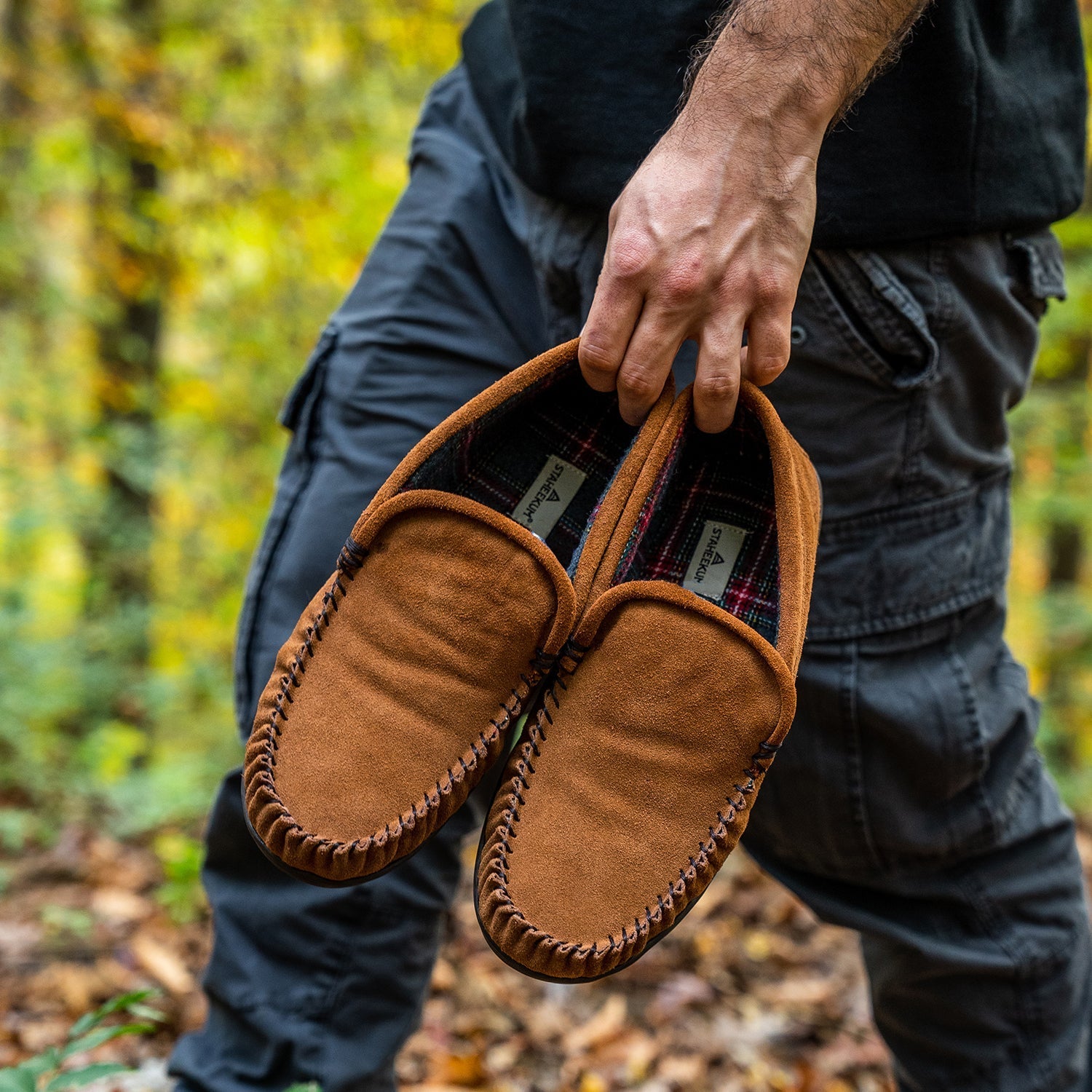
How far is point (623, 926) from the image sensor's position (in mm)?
1002

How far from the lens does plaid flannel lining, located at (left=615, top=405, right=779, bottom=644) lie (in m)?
1.26

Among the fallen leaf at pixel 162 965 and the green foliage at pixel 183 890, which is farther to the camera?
the green foliage at pixel 183 890

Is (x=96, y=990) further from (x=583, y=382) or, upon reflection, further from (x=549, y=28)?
(x=549, y=28)

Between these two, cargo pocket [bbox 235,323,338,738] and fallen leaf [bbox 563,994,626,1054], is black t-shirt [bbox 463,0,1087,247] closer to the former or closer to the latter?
cargo pocket [bbox 235,323,338,738]

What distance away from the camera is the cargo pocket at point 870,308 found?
1.24 m

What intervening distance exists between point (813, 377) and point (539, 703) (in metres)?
0.58

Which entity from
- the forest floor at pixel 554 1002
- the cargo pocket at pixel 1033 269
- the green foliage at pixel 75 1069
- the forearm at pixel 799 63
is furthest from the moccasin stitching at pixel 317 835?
the forest floor at pixel 554 1002

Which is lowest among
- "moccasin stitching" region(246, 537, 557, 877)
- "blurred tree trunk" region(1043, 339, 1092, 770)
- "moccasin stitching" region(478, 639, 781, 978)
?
"blurred tree trunk" region(1043, 339, 1092, 770)

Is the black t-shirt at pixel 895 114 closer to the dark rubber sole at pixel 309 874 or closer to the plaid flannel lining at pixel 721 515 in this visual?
the plaid flannel lining at pixel 721 515

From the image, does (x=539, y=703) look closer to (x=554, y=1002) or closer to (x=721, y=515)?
(x=721, y=515)

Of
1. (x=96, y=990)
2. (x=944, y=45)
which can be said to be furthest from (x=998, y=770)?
(x=96, y=990)

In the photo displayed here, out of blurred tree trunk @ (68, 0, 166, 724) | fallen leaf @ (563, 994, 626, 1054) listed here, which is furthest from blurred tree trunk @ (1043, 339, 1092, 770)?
blurred tree trunk @ (68, 0, 166, 724)

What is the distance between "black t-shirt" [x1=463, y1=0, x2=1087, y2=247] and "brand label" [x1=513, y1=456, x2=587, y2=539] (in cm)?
37

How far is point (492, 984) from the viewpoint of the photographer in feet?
8.32
